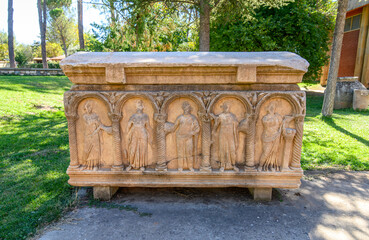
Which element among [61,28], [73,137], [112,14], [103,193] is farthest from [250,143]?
[61,28]

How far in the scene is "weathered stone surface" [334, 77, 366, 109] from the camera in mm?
8992

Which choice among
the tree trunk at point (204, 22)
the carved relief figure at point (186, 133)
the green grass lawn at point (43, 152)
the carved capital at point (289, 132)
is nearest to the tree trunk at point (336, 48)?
the green grass lawn at point (43, 152)

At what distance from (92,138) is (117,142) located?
0.93ft

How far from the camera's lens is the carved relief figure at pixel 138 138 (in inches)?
101

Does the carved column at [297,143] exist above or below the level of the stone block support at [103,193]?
above

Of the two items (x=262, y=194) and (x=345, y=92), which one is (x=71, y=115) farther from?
(x=345, y=92)

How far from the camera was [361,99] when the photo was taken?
8.59 m

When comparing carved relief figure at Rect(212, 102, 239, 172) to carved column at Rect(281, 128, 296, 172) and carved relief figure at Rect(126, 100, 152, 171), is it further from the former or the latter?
carved relief figure at Rect(126, 100, 152, 171)

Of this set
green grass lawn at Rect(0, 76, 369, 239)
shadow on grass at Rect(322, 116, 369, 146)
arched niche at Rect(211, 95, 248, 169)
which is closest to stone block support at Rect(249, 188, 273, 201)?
arched niche at Rect(211, 95, 248, 169)

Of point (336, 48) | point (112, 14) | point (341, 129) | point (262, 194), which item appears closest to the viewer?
point (262, 194)

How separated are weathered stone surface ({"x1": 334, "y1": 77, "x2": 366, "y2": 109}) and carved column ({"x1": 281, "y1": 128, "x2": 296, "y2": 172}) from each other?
8.19 metres

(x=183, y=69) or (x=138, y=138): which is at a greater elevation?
(x=183, y=69)

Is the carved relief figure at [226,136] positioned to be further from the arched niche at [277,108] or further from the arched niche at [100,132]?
the arched niche at [100,132]

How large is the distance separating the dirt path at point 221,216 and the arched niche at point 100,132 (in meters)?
0.52
